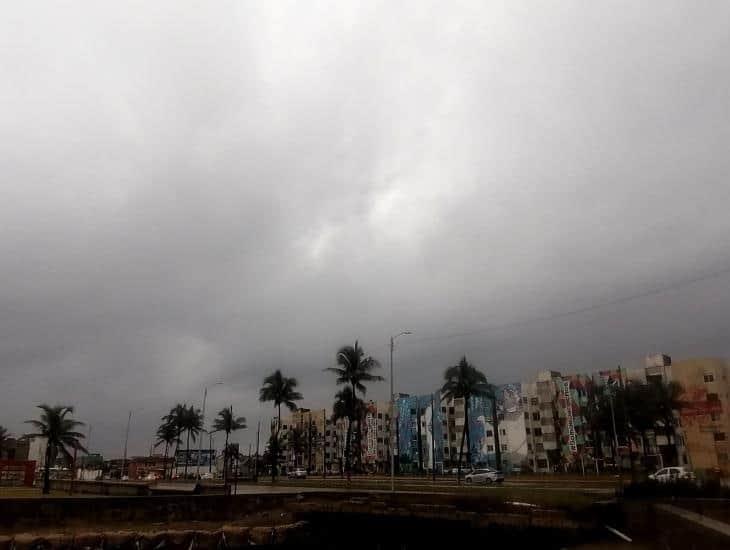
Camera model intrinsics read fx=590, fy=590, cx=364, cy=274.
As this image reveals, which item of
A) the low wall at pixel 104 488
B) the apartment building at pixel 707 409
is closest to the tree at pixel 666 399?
the apartment building at pixel 707 409

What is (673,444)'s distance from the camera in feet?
280

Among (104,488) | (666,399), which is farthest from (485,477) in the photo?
(104,488)

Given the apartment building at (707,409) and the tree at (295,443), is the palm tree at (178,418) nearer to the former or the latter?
the tree at (295,443)

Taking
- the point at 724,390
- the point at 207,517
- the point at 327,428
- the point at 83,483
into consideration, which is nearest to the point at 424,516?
the point at 207,517

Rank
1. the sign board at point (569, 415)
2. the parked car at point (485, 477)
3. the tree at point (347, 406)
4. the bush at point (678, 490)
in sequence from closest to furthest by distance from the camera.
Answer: the bush at point (678, 490)
the parked car at point (485, 477)
the tree at point (347, 406)
the sign board at point (569, 415)

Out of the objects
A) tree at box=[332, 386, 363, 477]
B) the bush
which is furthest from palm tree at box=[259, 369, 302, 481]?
the bush

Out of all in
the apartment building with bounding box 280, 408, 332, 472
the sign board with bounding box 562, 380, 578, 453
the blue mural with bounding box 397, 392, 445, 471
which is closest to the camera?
the sign board with bounding box 562, 380, 578, 453

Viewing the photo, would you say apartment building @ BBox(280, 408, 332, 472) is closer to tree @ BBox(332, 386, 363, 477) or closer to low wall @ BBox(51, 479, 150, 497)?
tree @ BBox(332, 386, 363, 477)

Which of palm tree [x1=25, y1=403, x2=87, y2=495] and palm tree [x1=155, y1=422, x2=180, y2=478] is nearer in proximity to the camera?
palm tree [x1=25, y1=403, x2=87, y2=495]

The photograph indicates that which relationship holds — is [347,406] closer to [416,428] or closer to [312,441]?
[416,428]

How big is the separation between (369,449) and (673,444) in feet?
251

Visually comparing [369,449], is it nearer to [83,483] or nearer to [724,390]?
[83,483]

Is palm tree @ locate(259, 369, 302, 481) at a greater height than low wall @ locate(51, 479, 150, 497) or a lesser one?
greater

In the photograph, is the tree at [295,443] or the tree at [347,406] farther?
the tree at [295,443]
